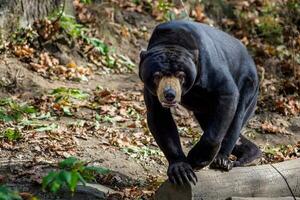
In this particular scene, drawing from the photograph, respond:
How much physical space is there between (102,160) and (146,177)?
478 millimetres

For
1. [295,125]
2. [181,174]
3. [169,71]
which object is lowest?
[295,125]

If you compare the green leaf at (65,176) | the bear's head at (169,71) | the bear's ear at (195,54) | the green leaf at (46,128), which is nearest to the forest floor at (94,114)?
the green leaf at (46,128)

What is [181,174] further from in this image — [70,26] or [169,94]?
[70,26]

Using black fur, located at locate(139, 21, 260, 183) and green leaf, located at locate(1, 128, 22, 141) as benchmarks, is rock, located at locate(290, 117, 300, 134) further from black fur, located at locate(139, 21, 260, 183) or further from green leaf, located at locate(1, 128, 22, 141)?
green leaf, located at locate(1, 128, 22, 141)

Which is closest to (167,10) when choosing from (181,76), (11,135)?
(11,135)

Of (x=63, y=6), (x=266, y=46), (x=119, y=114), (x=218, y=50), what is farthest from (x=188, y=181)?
(x=266, y=46)

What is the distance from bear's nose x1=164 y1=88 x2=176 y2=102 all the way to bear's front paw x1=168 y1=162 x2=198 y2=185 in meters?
0.61

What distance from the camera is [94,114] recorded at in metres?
8.61

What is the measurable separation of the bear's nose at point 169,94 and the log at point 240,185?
68 cm

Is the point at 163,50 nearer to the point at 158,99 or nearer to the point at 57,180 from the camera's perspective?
the point at 158,99

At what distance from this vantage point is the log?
17.7 feet

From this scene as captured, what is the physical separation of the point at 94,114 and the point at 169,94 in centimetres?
348

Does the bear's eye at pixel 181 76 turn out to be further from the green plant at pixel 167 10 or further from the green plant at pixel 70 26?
the green plant at pixel 167 10

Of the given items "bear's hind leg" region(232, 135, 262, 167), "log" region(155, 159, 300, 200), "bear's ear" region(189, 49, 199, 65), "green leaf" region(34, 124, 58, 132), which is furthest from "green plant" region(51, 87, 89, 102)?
"bear's ear" region(189, 49, 199, 65)
